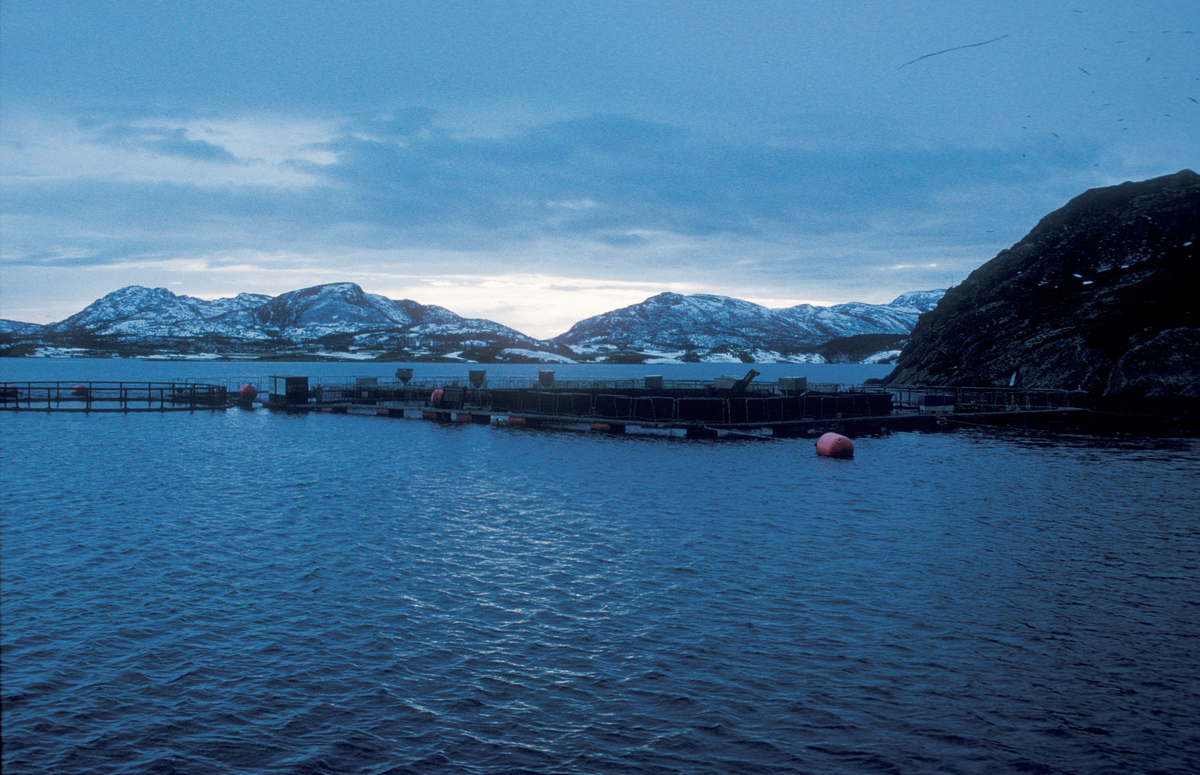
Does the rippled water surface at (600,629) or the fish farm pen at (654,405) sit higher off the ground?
the fish farm pen at (654,405)

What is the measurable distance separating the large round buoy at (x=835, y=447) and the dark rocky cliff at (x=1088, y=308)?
2680 inches

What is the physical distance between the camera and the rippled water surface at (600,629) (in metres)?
13.3

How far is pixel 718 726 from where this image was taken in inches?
545

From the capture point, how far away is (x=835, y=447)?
54125 millimetres

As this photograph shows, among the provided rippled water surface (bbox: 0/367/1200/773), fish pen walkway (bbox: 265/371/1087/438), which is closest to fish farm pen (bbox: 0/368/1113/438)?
fish pen walkway (bbox: 265/371/1087/438)

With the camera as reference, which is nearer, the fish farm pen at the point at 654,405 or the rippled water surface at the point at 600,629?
the rippled water surface at the point at 600,629

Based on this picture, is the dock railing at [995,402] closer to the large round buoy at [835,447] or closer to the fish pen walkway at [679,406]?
the fish pen walkway at [679,406]

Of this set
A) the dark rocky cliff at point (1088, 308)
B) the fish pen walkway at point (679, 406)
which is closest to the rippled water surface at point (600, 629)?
the fish pen walkway at point (679, 406)

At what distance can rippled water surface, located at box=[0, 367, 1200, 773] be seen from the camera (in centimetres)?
1327

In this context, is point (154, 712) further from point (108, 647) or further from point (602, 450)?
point (602, 450)

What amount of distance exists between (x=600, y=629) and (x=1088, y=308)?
128 m

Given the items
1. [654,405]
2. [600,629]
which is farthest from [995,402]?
[600,629]

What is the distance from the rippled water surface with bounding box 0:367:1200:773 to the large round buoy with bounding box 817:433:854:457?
43.8 feet

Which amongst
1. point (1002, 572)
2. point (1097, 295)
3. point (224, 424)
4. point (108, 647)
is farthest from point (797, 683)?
point (1097, 295)
